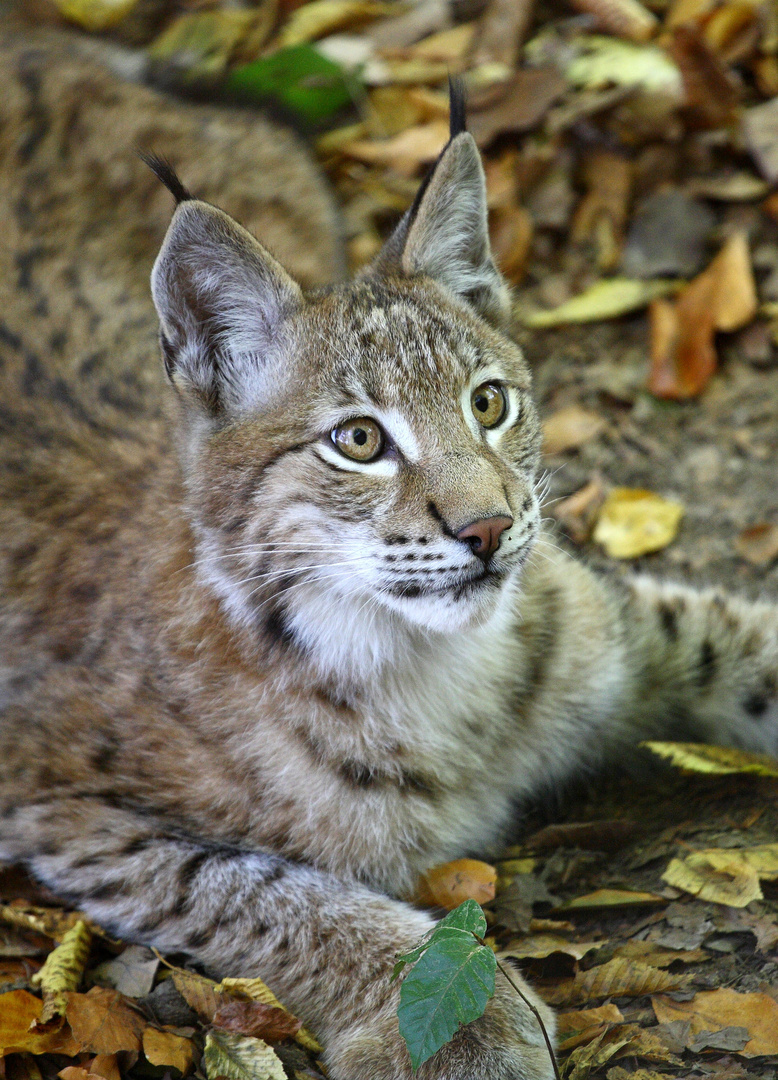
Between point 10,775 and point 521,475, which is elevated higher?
point 521,475

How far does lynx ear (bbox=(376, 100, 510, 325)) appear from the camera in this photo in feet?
10.6

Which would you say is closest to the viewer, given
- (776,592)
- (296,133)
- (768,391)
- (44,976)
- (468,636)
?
(44,976)

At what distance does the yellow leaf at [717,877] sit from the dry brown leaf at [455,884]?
512 mm

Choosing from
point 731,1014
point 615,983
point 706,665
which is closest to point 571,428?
point 706,665

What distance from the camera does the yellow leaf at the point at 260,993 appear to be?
9.57 ft

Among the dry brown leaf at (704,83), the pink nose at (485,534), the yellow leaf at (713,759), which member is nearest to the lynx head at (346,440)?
the pink nose at (485,534)

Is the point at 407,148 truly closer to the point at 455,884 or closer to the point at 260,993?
the point at 455,884

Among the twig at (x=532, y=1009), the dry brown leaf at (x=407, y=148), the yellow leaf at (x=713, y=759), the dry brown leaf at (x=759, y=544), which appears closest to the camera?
the twig at (x=532, y=1009)

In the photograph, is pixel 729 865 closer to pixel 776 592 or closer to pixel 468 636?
pixel 468 636

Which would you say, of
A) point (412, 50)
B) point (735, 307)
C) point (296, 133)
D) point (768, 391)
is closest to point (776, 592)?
point (768, 391)

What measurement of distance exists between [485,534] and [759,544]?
6.57 ft

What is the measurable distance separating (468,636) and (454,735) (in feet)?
0.99

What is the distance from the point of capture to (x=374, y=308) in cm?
315

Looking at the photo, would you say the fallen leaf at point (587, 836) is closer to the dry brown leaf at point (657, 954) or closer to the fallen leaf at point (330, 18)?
the dry brown leaf at point (657, 954)
